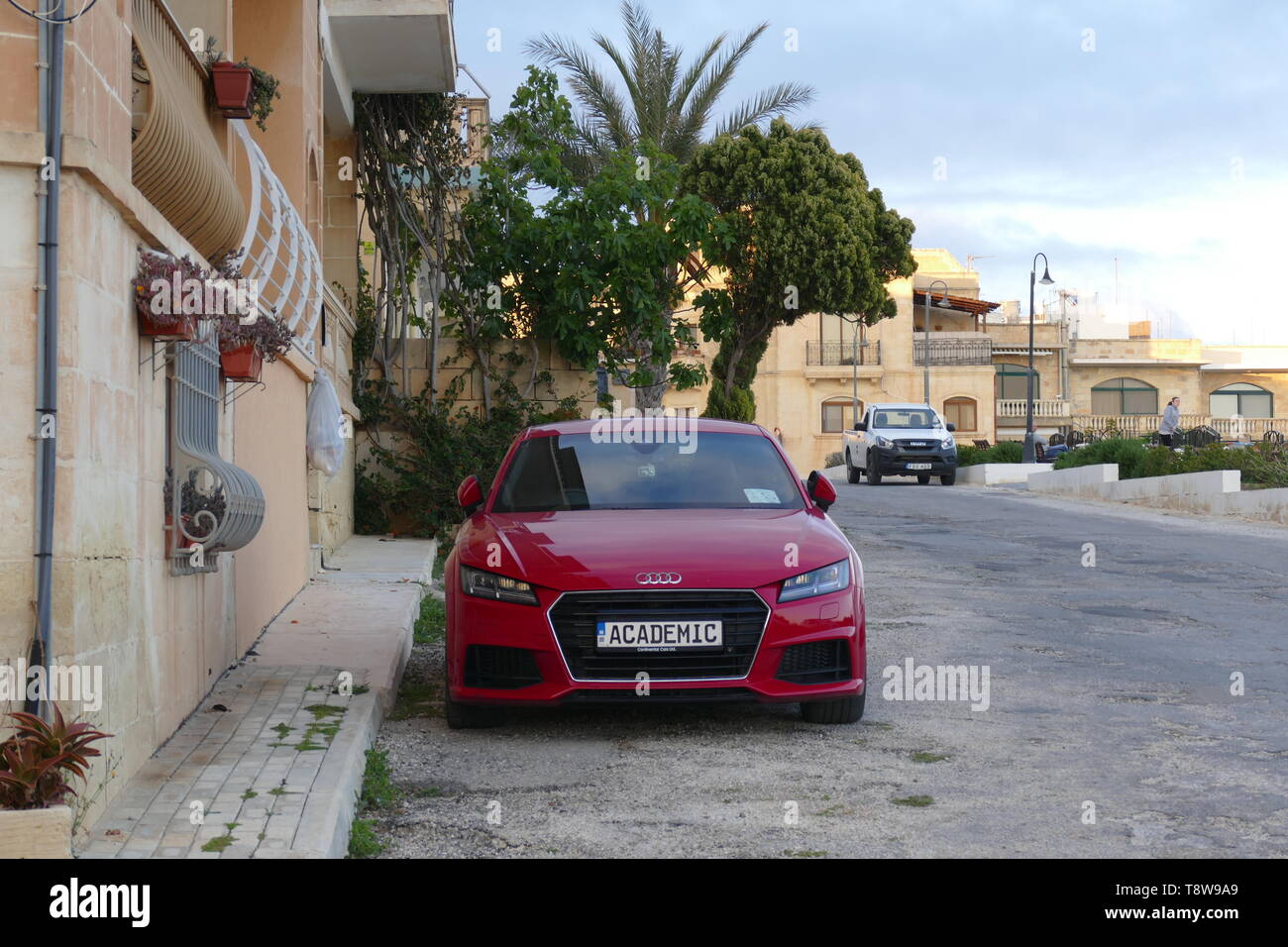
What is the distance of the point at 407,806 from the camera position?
5949 millimetres

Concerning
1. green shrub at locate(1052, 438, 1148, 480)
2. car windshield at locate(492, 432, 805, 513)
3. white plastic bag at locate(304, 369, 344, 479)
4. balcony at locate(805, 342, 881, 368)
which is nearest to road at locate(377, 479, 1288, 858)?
car windshield at locate(492, 432, 805, 513)

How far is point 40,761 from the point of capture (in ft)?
14.9

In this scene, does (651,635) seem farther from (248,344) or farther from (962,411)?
(962,411)

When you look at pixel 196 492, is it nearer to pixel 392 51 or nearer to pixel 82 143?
pixel 82 143

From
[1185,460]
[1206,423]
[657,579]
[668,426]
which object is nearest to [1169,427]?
[1185,460]

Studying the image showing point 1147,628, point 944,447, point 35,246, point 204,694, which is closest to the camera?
point 35,246

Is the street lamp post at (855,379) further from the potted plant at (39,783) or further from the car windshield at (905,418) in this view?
the potted plant at (39,783)

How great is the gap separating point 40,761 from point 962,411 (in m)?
63.8

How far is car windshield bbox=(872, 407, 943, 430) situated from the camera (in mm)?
34469

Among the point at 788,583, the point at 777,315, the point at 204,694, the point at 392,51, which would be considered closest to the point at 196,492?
the point at 204,694

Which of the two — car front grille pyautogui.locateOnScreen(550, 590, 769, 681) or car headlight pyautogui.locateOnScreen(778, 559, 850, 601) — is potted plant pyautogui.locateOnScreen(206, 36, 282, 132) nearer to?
car front grille pyautogui.locateOnScreen(550, 590, 769, 681)

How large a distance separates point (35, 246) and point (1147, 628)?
8382 mm

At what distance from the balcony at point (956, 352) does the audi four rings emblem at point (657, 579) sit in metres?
60.3

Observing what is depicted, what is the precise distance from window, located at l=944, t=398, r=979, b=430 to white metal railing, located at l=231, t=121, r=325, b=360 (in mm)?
55684
